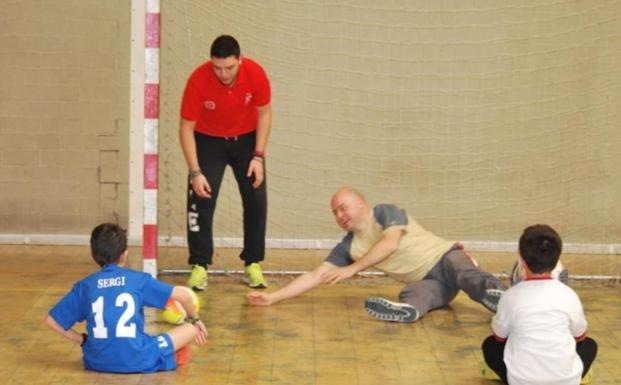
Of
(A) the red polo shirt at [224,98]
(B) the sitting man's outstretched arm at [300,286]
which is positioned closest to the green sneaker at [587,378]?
(B) the sitting man's outstretched arm at [300,286]

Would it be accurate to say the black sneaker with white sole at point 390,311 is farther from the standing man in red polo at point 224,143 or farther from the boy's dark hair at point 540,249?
the boy's dark hair at point 540,249

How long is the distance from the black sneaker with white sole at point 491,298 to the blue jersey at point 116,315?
2113mm

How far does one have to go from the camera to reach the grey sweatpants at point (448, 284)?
7424 millimetres

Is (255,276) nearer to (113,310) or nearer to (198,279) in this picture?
(198,279)

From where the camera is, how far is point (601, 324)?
7.51 metres

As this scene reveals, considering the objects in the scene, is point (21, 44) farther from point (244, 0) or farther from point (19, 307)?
point (19, 307)

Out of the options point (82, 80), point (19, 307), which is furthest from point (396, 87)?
point (19, 307)

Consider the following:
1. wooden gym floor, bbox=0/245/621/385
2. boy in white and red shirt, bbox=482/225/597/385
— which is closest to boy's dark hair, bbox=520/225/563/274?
boy in white and red shirt, bbox=482/225/597/385

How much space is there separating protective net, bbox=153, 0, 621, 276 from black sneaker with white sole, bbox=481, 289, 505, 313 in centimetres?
241

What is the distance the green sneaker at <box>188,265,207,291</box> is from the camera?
27.0ft

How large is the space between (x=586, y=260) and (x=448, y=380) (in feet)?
12.2

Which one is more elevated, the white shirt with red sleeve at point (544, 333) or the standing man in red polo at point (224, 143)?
the standing man in red polo at point (224, 143)

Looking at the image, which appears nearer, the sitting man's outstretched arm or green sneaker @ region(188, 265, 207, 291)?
the sitting man's outstretched arm

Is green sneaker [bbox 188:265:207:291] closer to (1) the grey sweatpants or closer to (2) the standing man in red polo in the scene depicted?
(2) the standing man in red polo
